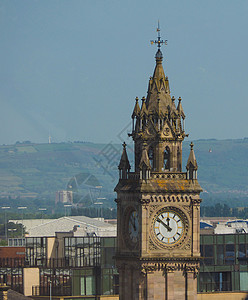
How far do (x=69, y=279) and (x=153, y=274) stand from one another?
62.2m

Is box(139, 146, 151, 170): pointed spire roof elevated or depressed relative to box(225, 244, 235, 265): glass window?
elevated

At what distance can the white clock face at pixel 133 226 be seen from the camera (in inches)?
4104

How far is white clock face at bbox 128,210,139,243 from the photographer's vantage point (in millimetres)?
104250

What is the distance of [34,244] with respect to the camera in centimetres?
19100

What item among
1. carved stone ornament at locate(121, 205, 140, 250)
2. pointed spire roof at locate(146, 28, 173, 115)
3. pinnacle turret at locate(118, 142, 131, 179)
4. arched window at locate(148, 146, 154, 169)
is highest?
pointed spire roof at locate(146, 28, 173, 115)

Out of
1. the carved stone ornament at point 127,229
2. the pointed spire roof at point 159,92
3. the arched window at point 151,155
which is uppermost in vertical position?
the pointed spire roof at point 159,92

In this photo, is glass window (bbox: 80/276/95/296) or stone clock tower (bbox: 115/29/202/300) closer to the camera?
stone clock tower (bbox: 115/29/202/300)

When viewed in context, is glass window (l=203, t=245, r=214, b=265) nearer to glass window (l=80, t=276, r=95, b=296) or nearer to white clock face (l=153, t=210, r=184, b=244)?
glass window (l=80, t=276, r=95, b=296)

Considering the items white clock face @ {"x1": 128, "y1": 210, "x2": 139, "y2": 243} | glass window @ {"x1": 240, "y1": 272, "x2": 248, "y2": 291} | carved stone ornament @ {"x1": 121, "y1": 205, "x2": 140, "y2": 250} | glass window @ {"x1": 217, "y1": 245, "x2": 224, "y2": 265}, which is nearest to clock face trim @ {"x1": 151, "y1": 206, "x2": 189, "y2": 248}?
white clock face @ {"x1": 128, "y1": 210, "x2": 139, "y2": 243}

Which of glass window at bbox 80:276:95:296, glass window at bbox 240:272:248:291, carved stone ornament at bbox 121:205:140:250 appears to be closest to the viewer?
carved stone ornament at bbox 121:205:140:250

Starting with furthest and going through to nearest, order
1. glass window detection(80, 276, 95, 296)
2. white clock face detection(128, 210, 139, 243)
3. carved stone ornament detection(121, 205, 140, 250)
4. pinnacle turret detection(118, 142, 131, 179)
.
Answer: glass window detection(80, 276, 95, 296), pinnacle turret detection(118, 142, 131, 179), carved stone ornament detection(121, 205, 140, 250), white clock face detection(128, 210, 139, 243)

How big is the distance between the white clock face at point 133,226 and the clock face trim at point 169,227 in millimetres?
1611

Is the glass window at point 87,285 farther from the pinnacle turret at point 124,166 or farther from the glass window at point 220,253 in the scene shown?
the pinnacle turret at point 124,166

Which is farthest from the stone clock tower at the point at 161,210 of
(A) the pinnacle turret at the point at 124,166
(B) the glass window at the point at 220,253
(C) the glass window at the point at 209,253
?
(B) the glass window at the point at 220,253
